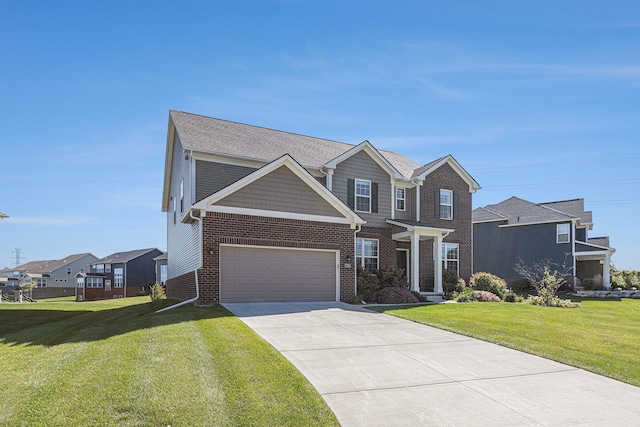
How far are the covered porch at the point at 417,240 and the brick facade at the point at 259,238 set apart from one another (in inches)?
186

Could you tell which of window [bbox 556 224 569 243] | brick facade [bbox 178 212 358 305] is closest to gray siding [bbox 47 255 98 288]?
brick facade [bbox 178 212 358 305]

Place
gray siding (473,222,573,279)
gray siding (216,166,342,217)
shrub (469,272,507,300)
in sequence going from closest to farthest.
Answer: gray siding (216,166,342,217)
shrub (469,272,507,300)
gray siding (473,222,573,279)

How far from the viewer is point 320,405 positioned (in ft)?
19.8

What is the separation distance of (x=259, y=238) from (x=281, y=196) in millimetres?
1766

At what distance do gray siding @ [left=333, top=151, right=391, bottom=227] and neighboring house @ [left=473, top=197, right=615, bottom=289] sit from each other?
16.1 m

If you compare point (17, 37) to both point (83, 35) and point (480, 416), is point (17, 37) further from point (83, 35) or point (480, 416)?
point (480, 416)

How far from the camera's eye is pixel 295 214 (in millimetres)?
16766

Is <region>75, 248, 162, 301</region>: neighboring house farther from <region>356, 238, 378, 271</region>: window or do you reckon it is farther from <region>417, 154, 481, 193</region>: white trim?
<region>417, 154, 481, 193</region>: white trim

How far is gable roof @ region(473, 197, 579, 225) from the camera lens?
33.2 m

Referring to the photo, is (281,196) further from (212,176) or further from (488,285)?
(488,285)

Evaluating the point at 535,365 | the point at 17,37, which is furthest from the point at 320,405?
the point at 17,37

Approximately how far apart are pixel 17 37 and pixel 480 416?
624 inches

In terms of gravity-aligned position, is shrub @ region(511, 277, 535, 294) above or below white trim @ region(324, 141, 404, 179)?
below

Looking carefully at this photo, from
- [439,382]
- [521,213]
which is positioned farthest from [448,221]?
[439,382]
